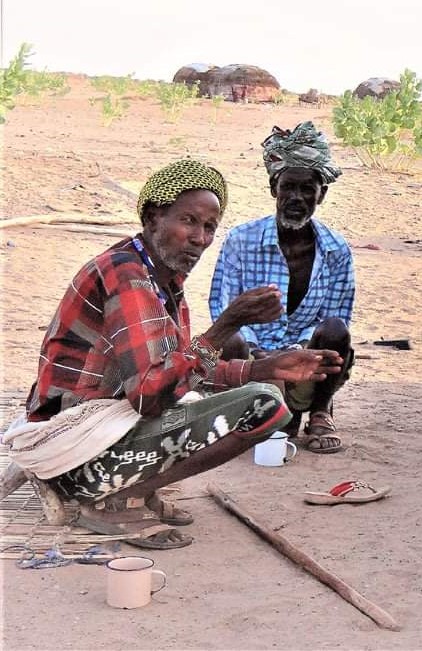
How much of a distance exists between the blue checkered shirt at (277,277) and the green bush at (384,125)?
31.1 feet

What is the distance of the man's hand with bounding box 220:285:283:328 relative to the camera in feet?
10.1

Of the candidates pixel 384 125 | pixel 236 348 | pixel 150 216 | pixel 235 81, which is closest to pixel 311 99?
pixel 235 81

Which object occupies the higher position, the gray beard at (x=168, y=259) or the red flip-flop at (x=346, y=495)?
the gray beard at (x=168, y=259)

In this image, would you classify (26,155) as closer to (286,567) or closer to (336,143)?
(336,143)

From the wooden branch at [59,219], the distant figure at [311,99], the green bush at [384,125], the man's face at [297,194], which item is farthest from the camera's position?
the distant figure at [311,99]

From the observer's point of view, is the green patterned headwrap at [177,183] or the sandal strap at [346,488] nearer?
the green patterned headwrap at [177,183]

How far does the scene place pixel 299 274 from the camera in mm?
4512

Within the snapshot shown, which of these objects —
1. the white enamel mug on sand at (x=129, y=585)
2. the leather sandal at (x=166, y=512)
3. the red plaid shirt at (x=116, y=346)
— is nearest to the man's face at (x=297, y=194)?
the red plaid shirt at (x=116, y=346)

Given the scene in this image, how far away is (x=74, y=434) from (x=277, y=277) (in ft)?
5.52

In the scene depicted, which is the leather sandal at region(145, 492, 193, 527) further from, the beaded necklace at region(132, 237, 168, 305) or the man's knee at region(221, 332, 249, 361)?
the man's knee at region(221, 332, 249, 361)

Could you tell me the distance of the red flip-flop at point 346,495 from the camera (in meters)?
3.69

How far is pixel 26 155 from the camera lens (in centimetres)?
1268

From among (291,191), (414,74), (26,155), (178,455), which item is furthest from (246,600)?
(414,74)

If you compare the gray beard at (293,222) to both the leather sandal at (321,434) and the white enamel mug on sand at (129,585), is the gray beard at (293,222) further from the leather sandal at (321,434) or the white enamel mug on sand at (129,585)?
the white enamel mug on sand at (129,585)
